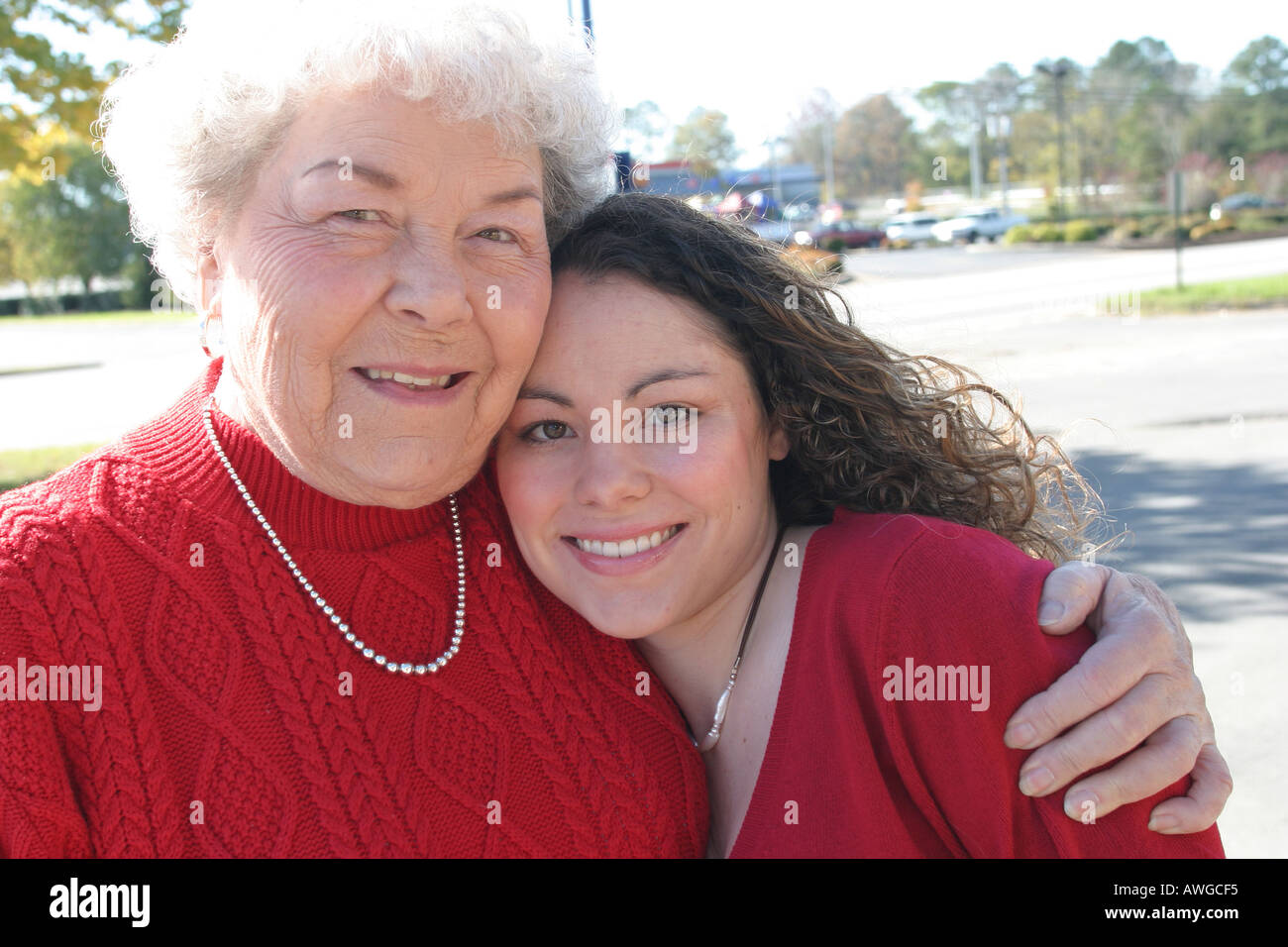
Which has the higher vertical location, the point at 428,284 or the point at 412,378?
the point at 428,284

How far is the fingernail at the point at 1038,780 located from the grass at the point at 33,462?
769cm

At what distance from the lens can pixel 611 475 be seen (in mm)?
1961

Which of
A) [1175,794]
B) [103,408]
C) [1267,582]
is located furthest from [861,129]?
[1175,794]

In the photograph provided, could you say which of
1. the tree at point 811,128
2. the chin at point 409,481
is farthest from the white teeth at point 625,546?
the tree at point 811,128

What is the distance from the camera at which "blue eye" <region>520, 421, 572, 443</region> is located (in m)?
2.09

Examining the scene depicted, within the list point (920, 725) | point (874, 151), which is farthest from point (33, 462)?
point (874, 151)

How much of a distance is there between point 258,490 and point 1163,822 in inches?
Result: 61.4

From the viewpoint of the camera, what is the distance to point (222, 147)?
1803 millimetres

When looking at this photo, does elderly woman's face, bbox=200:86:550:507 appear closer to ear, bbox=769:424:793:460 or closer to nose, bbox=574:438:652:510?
nose, bbox=574:438:652:510

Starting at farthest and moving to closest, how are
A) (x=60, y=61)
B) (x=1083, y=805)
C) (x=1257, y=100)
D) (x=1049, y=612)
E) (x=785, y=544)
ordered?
(x=1257, y=100), (x=60, y=61), (x=785, y=544), (x=1049, y=612), (x=1083, y=805)

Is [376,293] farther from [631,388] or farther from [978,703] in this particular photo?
[978,703]

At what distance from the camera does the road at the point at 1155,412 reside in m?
4.41

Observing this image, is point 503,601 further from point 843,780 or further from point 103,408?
point 103,408

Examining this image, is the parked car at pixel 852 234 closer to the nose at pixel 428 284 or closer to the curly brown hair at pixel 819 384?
the curly brown hair at pixel 819 384
